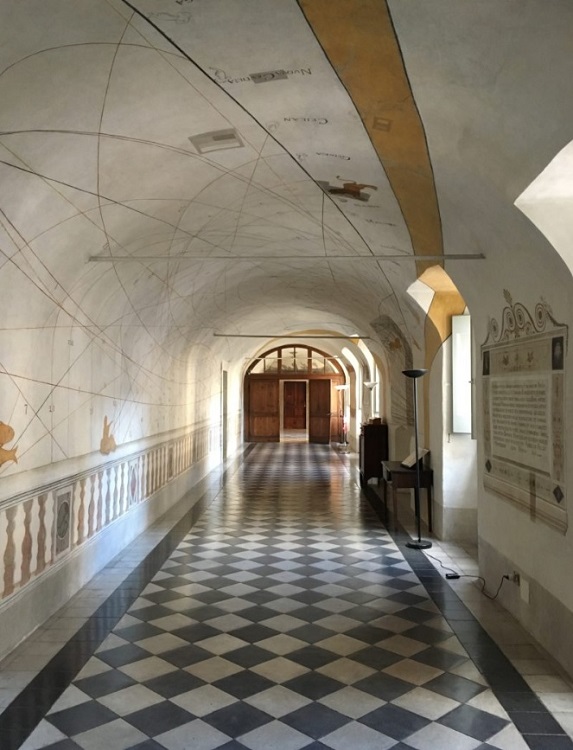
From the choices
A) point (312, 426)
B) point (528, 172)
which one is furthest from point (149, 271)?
point (312, 426)

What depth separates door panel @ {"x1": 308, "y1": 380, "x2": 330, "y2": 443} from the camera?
92.2 feet

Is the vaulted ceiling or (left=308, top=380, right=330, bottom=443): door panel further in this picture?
(left=308, top=380, right=330, bottom=443): door panel

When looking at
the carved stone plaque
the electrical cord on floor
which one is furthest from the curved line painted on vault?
the electrical cord on floor

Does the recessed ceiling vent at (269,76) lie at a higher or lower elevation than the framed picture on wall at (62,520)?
higher

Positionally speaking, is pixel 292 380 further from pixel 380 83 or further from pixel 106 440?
pixel 380 83

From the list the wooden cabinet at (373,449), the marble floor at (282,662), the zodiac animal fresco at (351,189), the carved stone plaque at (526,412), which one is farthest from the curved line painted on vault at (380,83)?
the wooden cabinet at (373,449)

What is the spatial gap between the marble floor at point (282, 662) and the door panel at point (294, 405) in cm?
2195

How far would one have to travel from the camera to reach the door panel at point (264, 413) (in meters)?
27.8

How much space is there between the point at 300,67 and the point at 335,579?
5.23m

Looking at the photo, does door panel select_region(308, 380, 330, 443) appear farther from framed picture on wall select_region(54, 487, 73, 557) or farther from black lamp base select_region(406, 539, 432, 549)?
framed picture on wall select_region(54, 487, 73, 557)

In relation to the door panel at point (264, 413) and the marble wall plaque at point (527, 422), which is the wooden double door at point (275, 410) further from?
the marble wall plaque at point (527, 422)

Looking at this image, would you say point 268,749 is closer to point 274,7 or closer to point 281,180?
point 274,7

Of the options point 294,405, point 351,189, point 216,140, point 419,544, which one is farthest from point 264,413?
point 216,140

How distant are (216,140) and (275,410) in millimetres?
23155
